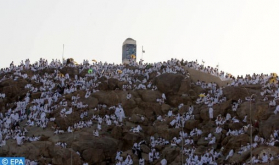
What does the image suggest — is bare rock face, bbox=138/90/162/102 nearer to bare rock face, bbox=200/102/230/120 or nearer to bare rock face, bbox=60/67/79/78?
bare rock face, bbox=200/102/230/120

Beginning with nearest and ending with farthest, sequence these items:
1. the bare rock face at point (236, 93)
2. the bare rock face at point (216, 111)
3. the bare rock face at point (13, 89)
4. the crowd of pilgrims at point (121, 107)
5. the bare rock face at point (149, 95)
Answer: the crowd of pilgrims at point (121, 107) → the bare rock face at point (216, 111) → the bare rock face at point (236, 93) → the bare rock face at point (149, 95) → the bare rock face at point (13, 89)

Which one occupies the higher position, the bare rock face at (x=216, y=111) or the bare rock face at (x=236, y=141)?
the bare rock face at (x=216, y=111)

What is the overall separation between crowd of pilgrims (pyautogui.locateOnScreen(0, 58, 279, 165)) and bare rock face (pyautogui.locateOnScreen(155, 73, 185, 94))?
719mm

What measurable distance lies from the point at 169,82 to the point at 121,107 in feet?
17.9

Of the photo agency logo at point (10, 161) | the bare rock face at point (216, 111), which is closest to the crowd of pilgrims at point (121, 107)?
the bare rock face at point (216, 111)

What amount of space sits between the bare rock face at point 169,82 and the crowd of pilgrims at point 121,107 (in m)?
0.72

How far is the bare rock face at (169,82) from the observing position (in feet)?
174

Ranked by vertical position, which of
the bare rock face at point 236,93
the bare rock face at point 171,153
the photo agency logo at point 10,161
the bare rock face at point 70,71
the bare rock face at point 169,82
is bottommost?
the bare rock face at point 171,153

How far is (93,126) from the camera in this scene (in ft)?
159

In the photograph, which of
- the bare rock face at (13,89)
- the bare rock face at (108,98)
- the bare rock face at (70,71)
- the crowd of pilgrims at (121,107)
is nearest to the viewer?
the crowd of pilgrims at (121,107)

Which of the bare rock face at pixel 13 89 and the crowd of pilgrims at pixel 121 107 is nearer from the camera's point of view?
the crowd of pilgrims at pixel 121 107

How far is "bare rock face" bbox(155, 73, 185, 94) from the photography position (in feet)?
174

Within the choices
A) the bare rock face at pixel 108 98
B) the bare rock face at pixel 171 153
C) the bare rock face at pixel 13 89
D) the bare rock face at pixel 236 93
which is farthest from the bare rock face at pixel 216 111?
the bare rock face at pixel 13 89

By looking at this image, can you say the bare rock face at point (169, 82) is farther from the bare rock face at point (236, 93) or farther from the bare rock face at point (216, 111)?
the bare rock face at point (216, 111)
